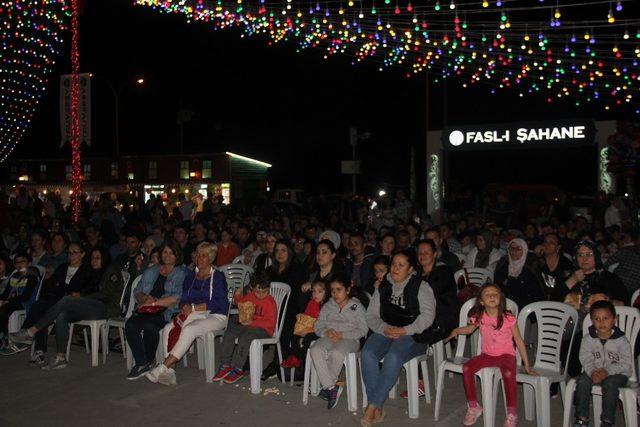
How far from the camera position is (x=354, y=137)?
24.1 meters

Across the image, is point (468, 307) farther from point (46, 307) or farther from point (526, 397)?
point (46, 307)

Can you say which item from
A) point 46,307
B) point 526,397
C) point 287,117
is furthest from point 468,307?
point 287,117

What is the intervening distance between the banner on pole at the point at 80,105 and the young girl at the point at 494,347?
40.8 ft

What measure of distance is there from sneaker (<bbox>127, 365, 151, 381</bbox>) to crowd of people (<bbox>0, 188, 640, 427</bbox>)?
0.01m

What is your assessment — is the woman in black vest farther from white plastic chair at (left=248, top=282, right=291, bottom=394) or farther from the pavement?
white plastic chair at (left=248, top=282, right=291, bottom=394)

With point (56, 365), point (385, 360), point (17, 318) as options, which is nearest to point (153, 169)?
point (17, 318)

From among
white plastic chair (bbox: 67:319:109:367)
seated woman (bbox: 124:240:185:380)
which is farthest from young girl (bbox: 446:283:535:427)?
white plastic chair (bbox: 67:319:109:367)

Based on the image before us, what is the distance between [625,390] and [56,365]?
5.32 metres

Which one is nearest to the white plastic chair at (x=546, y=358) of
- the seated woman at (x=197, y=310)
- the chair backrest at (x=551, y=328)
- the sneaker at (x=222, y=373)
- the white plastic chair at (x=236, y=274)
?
the chair backrest at (x=551, y=328)

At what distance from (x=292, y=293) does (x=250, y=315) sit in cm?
58

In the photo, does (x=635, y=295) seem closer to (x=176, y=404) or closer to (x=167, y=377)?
(x=176, y=404)

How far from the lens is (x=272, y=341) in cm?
607

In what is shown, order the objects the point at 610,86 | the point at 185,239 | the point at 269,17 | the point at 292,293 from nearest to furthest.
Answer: the point at 292,293
the point at 269,17
the point at 185,239
the point at 610,86

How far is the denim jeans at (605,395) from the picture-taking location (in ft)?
14.3
